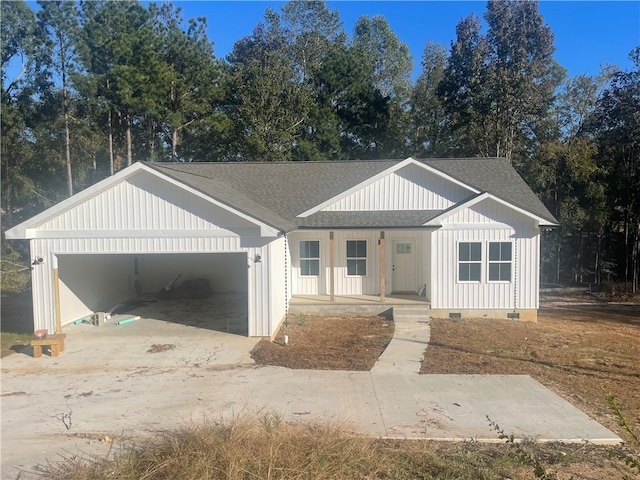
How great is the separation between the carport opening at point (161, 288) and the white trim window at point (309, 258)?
7.98ft

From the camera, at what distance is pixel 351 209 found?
52.7ft

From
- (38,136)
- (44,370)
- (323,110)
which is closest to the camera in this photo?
(44,370)

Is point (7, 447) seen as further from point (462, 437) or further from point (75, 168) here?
point (75, 168)

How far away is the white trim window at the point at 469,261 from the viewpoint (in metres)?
14.9

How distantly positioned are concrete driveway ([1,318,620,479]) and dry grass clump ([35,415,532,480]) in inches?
27.1

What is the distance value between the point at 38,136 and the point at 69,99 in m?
3.57

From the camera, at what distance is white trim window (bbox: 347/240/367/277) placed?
16.7 metres

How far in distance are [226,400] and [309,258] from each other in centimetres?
922

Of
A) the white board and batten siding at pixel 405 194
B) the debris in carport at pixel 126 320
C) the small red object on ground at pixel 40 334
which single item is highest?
the white board and batten siding at pixel 405 194

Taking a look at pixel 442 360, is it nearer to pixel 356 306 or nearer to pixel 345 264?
pixel 356 306

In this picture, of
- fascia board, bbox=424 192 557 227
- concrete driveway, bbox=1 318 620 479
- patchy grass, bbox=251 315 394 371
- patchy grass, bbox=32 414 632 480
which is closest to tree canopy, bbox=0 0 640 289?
fascia board, bbox=424 192 557 227

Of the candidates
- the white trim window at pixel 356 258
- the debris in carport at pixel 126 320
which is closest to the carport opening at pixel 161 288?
the debris in carport at pixel 126 320

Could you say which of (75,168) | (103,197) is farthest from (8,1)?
(103,197)

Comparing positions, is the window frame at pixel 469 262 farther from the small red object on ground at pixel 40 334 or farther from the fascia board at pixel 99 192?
the small red object on ground at pixel 40 334
